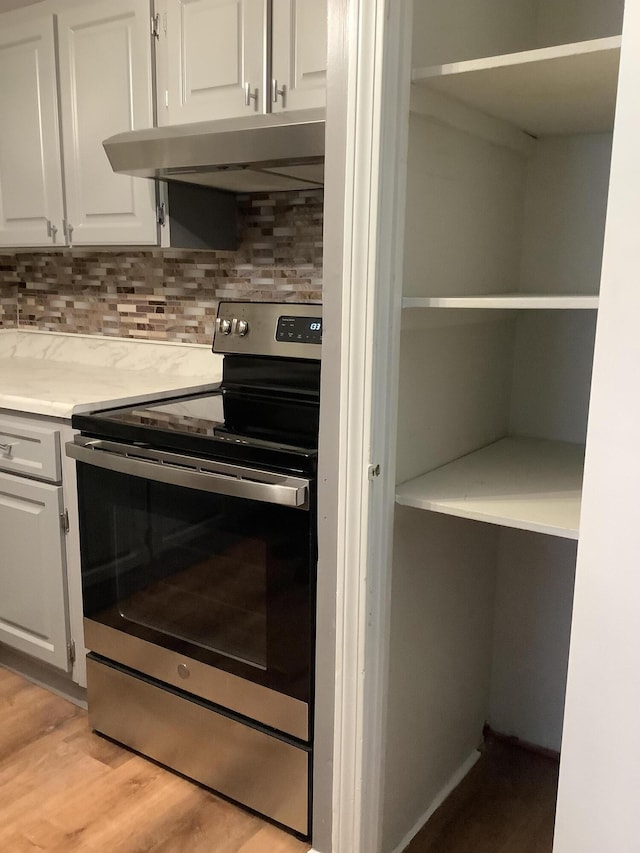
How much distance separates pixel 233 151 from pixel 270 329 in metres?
0.46

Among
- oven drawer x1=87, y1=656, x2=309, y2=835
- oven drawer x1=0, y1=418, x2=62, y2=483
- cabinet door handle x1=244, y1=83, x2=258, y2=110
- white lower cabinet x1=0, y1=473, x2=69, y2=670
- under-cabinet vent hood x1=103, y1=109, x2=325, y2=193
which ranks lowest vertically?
oven drawer x1=87, y1=656, x2=309, y2=835

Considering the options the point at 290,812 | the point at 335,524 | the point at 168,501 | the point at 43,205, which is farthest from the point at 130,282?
the point at 290,812

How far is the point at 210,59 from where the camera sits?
1921 mm

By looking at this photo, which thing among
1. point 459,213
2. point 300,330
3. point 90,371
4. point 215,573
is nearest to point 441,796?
point 215,573

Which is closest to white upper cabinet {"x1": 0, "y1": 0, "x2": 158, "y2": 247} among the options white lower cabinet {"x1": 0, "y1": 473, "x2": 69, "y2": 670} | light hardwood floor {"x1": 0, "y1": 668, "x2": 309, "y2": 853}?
white lower cabinet {"x1": 0, "y1": 473, "x2": 69, "y2": 670}

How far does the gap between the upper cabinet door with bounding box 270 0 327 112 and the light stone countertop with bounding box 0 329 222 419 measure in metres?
0.85

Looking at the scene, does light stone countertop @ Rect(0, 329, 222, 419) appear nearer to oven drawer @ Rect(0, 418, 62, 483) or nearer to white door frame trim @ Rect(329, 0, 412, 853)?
oven drawer @ Rect(0, 418, 62, 483)

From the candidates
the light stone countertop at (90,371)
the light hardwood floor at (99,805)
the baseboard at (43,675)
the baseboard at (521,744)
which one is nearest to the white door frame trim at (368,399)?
the light hardwood floor at (99,805)

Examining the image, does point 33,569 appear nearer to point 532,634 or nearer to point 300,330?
point 300,330

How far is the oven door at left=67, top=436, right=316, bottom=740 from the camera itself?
148cm

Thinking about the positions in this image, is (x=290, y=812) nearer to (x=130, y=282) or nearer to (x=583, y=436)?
(x=583, y=436)

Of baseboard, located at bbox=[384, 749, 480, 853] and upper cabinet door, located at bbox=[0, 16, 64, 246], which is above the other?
upper cabinet door, located at bbox=[0, 16, 64, 246]

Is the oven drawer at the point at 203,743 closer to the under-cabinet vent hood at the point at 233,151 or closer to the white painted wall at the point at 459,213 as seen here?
the white painted wall at the point at 459,213

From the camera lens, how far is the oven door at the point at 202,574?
1482mm
